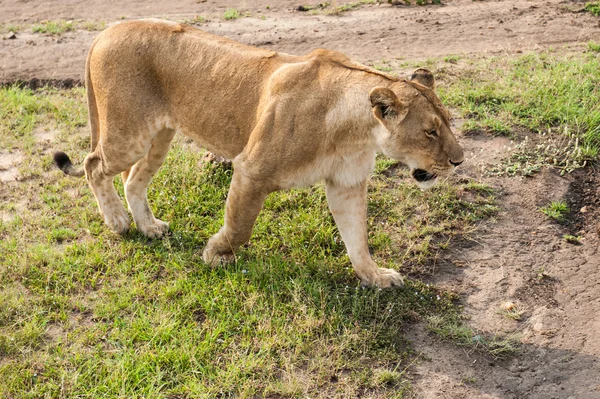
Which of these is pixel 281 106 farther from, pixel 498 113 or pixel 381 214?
pixel 498 113

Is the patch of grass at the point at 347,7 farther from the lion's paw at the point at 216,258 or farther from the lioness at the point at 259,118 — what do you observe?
the lion's paw at the point at 216,258

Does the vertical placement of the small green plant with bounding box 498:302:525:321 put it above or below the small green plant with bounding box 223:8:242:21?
below

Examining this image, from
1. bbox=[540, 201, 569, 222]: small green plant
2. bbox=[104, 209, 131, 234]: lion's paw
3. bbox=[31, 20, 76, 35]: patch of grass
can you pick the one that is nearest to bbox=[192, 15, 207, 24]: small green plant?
bbox=[31, 20, 76, 35]: patch of grass

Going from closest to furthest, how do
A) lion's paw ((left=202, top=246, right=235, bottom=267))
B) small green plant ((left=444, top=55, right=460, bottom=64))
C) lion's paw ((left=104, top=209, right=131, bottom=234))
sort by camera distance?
lion's paw ((left=202, top=246, right=235, bottom=267)) → lion's paw ((left=104, top=209, right=131, bottom=234)) → small green plant ((left=444, top=55, right=460, bottom=64))

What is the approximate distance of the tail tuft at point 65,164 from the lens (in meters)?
5.03

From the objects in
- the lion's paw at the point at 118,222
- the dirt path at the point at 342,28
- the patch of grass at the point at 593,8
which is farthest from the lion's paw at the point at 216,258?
the patch of grass at the point at 593,8

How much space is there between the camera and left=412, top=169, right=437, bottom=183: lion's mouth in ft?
13.3

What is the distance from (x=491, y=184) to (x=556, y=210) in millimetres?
538

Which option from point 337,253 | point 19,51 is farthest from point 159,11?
point 337,253

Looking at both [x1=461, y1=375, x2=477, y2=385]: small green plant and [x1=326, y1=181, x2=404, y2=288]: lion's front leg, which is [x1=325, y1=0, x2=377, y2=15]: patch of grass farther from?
[x1=461, y1=375, x2=477, y2=385]: small green plant

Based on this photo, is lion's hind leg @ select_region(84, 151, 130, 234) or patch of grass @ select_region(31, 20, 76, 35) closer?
lion's hind leg @ select_region(84, 151, 130, 234)

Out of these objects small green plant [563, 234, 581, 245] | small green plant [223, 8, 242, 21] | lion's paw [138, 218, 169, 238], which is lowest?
small green plant [563, 234, 581, 245]

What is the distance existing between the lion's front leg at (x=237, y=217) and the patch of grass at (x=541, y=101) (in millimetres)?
2437

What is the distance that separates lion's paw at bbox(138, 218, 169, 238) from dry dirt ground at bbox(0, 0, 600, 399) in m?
1.86
